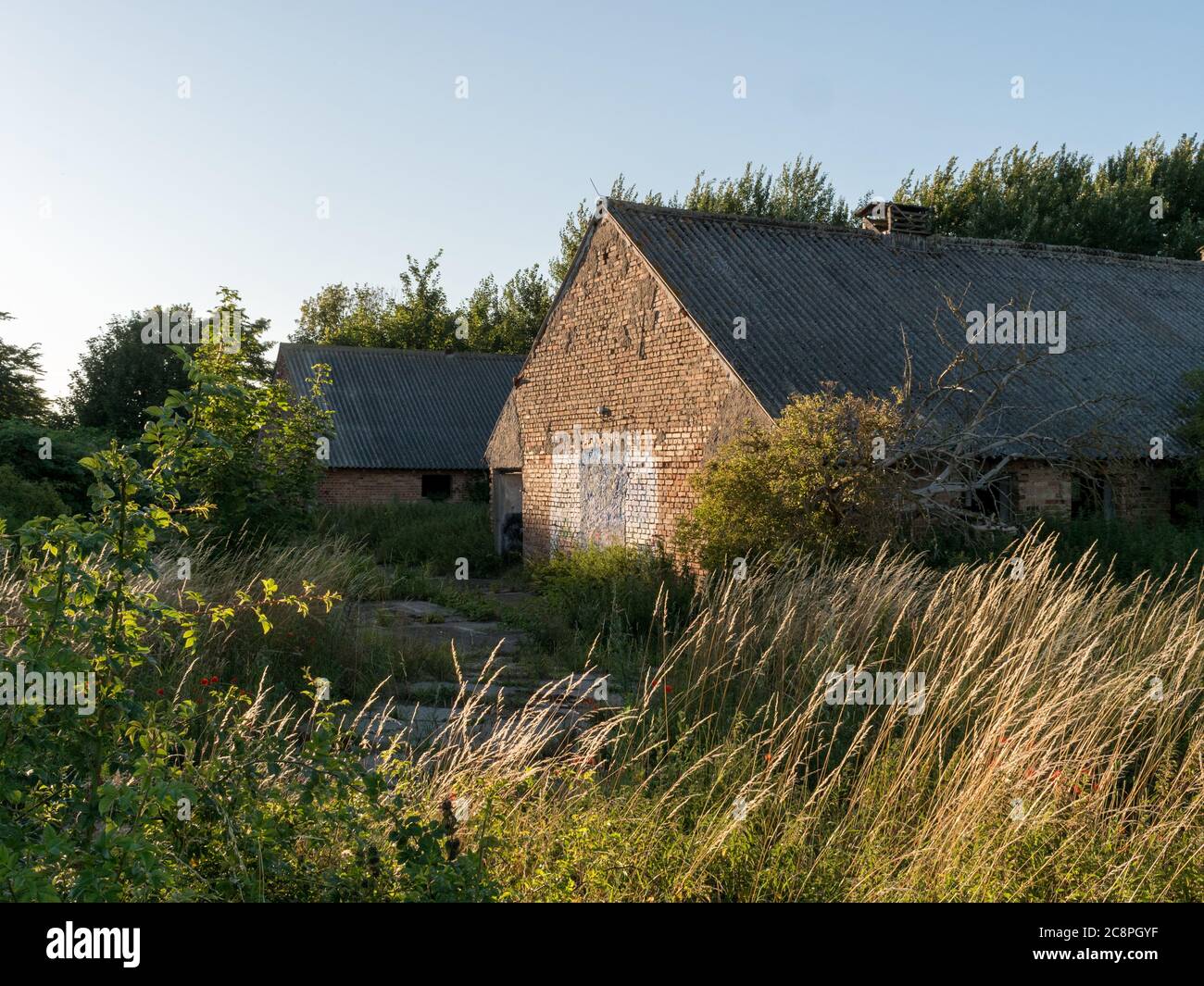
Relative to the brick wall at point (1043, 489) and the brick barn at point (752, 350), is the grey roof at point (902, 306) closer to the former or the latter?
the brick barn at point (752, 350)

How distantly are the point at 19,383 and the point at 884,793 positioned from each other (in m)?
30.9

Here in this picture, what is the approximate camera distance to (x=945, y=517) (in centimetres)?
1251

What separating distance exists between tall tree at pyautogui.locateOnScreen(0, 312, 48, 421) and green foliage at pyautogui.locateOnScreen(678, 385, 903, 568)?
24.0 metres

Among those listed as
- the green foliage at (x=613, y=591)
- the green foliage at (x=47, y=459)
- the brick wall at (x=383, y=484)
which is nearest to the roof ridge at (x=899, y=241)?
the green foliage at (x=613, y=591)

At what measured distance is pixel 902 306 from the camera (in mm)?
17688

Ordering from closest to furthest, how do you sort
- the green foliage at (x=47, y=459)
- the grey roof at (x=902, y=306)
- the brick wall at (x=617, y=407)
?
the green foliage at (x=47, y=459), the brick wall at (x=617, y=407), the grey roof at (x=902, y=306)

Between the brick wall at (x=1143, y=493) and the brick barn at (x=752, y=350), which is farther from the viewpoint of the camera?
the brick wall at (x=1143, y=493)

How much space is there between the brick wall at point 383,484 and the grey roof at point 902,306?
14.4m

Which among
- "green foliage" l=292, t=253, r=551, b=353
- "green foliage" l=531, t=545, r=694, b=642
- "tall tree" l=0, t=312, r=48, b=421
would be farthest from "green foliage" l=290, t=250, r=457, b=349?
"green foliage" l=531, t=545, r=694, b=642

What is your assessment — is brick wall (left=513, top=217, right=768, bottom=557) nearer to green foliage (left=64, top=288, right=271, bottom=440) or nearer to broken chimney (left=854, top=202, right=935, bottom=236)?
broken chimney (left=854, top=202, right=935, bottom=236)

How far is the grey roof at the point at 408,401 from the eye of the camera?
30.1m

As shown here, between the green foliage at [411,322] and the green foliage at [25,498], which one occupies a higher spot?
the green foliage at [411,322]

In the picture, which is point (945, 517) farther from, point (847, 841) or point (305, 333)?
point (305, 333)
